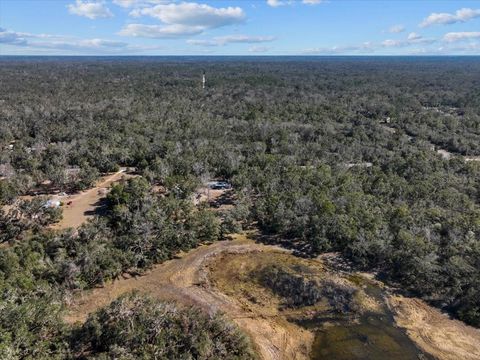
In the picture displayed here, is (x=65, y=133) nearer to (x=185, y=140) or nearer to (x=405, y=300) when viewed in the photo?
(x=185, y=140)

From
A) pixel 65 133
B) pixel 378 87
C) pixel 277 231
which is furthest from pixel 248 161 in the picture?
pixel 378 87

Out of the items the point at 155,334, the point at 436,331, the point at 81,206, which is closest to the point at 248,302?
the point at 155,334

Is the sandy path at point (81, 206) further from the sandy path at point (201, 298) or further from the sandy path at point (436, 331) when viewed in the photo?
the sandy path at point (436, 331)

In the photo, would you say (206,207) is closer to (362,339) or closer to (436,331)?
(362,339)

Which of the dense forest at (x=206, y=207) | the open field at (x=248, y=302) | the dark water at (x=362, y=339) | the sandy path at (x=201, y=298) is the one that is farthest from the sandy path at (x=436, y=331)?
the sandy path at (x=201, y=298)

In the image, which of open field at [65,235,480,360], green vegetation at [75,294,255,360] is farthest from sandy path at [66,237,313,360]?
green vegetation at [75,294,255,360]

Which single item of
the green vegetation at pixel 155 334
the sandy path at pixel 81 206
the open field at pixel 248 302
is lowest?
the open field at pixel 248 302
